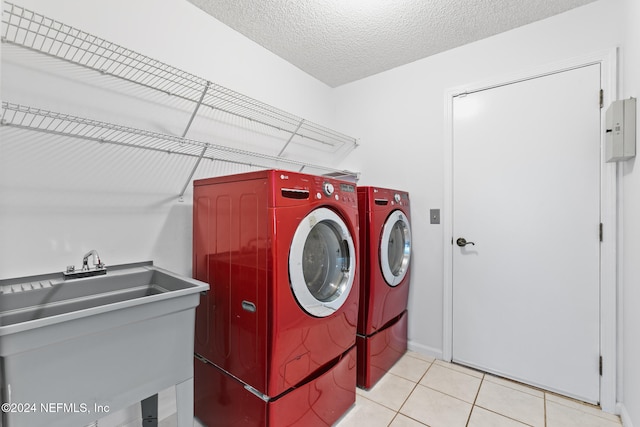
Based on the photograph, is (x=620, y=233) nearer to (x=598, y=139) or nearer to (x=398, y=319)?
(x=598, y=139)

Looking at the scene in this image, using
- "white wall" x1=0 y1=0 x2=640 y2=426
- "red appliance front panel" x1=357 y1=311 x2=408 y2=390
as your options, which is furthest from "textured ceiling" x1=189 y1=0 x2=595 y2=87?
"red appliance front panel" x1=357 y1=311 x2=408 y2=390

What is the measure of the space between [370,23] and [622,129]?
154 centimetres

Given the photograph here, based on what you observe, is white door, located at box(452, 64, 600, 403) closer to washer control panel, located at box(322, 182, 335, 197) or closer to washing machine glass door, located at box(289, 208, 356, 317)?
washing machine glass door, located at box(289, 208, 356, 317)

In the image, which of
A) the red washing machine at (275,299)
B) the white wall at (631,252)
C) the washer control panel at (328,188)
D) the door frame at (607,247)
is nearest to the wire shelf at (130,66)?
the red washing machine at (275,299)

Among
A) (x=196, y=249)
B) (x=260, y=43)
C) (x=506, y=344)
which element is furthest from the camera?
(x=260, y=43)

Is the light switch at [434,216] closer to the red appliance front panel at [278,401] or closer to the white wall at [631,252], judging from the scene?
the white wall at [631,252]

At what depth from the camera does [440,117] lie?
235cm

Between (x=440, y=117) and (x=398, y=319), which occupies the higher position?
(x=440, y=117)

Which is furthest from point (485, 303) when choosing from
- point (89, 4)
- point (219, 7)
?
point (89, 4)

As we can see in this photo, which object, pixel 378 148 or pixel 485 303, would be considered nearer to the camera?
pixel 485 303

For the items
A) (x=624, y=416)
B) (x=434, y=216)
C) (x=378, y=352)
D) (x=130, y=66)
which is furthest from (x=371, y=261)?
(x=130, y=66)

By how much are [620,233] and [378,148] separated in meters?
1.70

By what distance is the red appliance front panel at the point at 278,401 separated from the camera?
131 cm

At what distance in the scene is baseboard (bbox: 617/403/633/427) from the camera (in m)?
1.51
